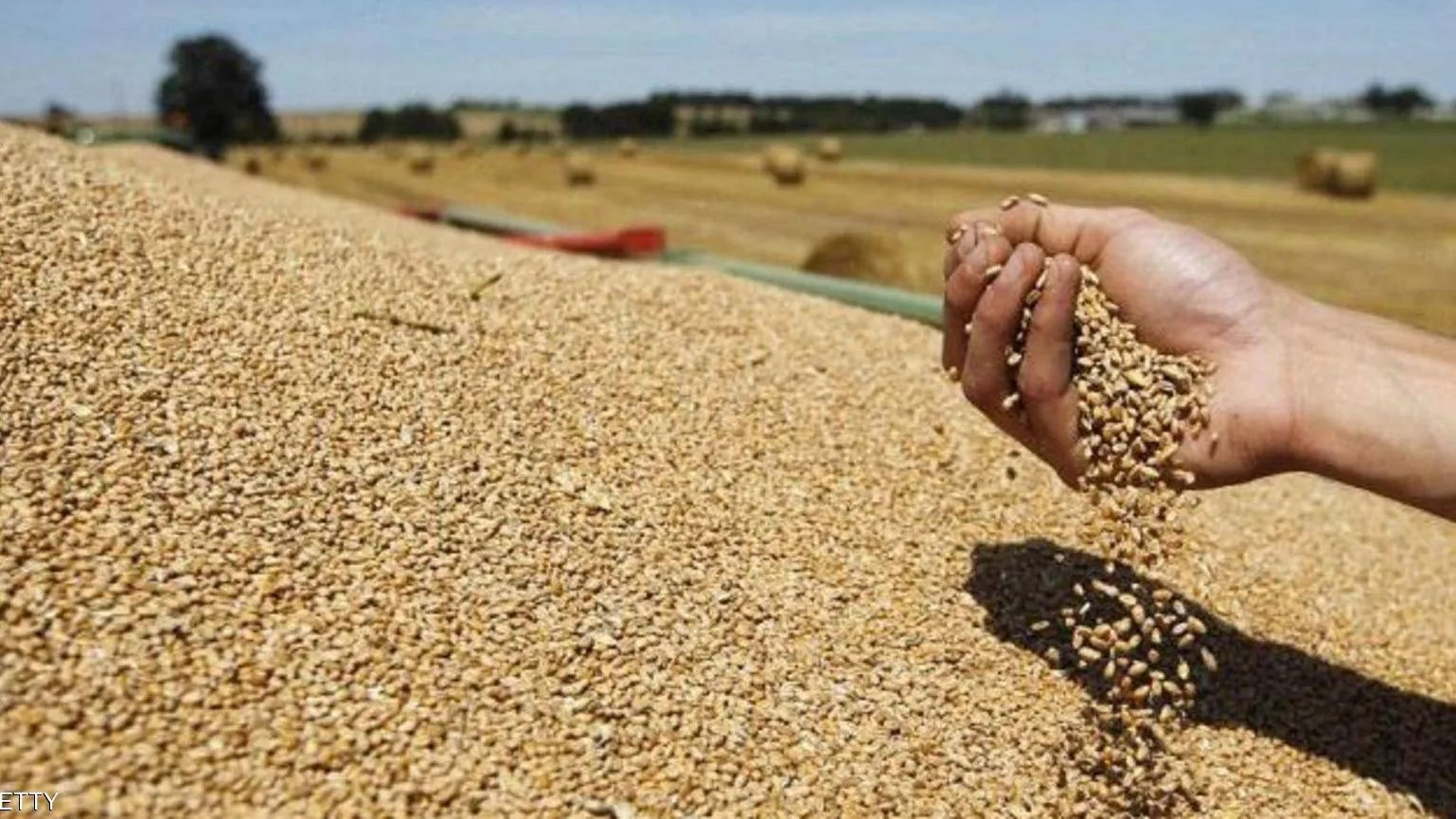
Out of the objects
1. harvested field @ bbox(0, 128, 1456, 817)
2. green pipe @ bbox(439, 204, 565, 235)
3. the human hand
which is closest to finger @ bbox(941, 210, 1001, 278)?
the human hand

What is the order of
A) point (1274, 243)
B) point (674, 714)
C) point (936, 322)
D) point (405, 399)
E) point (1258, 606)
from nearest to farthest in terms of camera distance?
point (674, 714)
point (405, 399)
point (1258, 606)
point (936, 322)
point (1274, 243)

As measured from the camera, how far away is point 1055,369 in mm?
2945

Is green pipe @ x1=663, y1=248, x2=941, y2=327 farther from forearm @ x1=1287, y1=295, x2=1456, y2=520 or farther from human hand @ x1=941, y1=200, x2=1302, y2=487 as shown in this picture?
forearm @ x1=1287, y1=295, x2=1456, y2=520

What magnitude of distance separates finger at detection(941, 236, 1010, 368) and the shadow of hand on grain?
2.40 ft

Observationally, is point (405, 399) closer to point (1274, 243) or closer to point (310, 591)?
point (310, 591)

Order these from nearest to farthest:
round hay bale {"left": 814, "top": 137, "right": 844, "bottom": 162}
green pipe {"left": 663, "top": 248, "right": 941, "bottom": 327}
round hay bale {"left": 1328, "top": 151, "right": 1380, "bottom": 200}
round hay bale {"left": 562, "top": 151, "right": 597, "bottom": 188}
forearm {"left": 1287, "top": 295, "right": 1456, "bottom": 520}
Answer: forearm {"left": 1287, "top": 295, "right": 1456, "bottom": 520} → green pipe {"left": 663, "top": 248, "right": 941, "bottom": 327} → round hay bale {"left": 1328, "top": 151, "right": 1380, "bottom": 200} → round hay bale {"left": 562, "top": 151, "right": 597, "bottom": 188} → round hay bale {"left": 814, "top": 137, "right": 844, "bottom": 162}

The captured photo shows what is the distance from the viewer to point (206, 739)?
2.29m

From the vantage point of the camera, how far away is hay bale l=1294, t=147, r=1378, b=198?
59.5 ft

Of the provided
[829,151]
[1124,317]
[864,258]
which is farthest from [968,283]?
[829,151]

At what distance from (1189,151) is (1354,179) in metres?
15.2

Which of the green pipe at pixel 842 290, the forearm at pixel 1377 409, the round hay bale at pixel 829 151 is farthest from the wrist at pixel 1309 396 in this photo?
the round hay bale at pixel 829 151

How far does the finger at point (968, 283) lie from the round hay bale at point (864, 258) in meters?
4.67

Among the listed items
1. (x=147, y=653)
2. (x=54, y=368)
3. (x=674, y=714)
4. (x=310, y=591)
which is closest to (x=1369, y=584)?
(x=674, y=714)

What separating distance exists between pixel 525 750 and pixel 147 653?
29.2 inches
